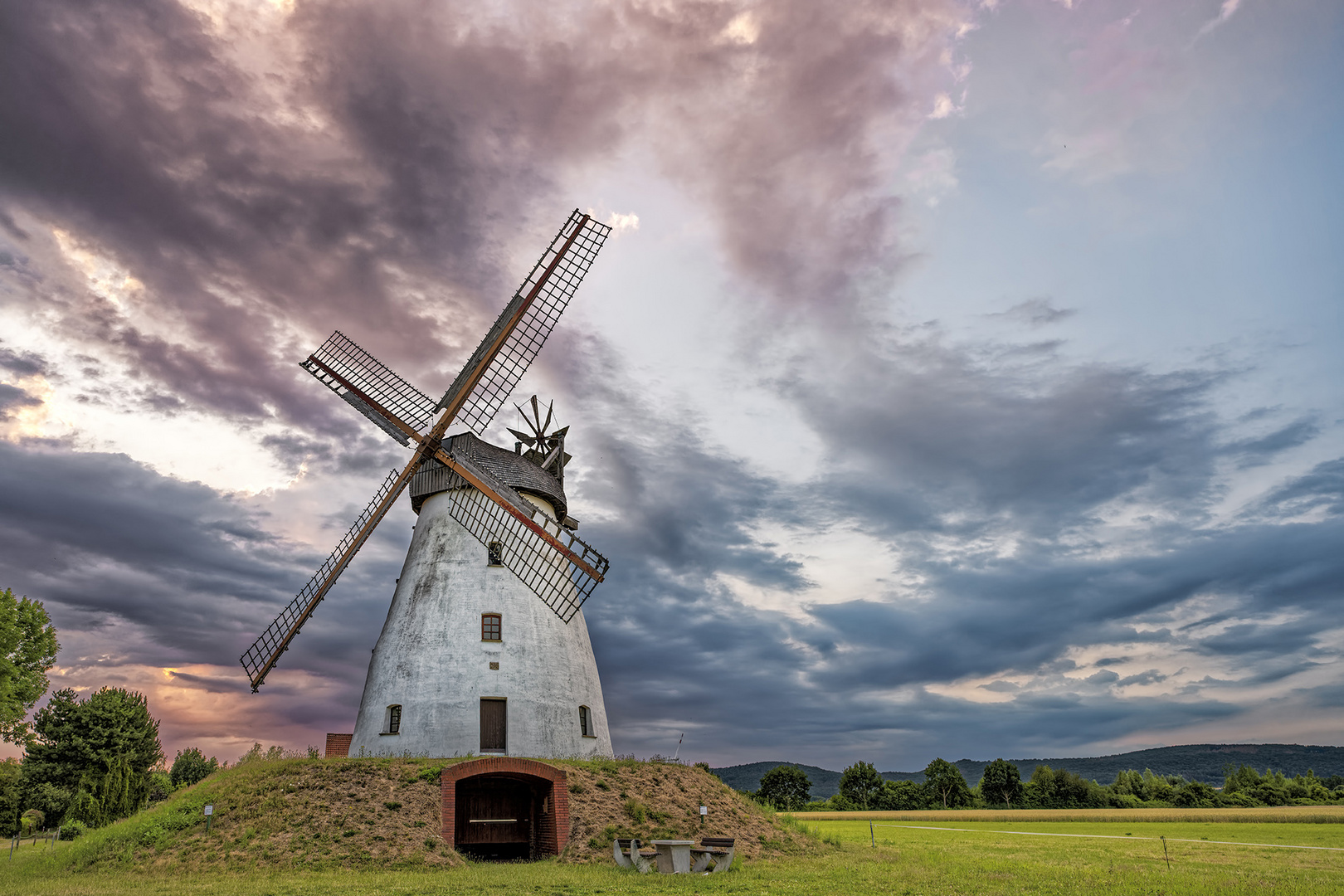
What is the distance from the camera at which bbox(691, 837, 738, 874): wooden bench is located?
17719mm

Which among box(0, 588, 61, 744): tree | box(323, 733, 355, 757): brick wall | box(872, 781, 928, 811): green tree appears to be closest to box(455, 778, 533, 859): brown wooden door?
box(323, 733, 355, 757): brick wall

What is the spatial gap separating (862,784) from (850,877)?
223ft

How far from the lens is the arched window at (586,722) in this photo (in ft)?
89.6

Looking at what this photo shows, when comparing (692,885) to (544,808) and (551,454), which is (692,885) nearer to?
(544,808)

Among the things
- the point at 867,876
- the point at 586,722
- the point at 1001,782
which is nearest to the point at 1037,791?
the point at 1001,782

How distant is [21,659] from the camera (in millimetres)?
34312

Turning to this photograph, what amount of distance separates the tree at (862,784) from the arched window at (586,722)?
198 feet

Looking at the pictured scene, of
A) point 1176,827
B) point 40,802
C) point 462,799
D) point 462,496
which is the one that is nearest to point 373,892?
point 462,799

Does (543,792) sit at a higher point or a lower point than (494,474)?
lower

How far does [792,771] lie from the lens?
6881cm

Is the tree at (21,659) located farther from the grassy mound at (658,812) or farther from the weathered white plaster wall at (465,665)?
the grassy mound at (658,812)

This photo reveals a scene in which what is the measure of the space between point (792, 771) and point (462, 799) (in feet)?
171

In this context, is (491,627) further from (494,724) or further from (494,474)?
(494,474)

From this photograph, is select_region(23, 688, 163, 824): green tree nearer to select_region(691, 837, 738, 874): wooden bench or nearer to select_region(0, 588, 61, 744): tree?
select_region(0, 588, 61, 744): tree
